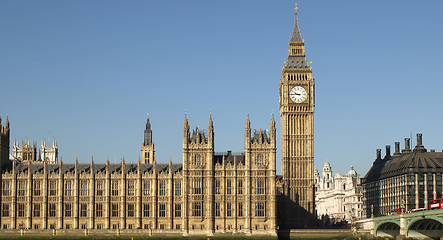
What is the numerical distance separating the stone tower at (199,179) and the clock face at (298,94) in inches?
986

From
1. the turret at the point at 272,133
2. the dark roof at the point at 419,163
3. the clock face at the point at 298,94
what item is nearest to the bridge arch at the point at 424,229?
the turret at the point at 272,133

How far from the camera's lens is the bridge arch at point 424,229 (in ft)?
468

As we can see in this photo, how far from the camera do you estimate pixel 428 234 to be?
145125mm

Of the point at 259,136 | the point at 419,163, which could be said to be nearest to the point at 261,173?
the point at 259,136

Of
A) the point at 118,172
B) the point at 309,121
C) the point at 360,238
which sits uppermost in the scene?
the point at 309,121

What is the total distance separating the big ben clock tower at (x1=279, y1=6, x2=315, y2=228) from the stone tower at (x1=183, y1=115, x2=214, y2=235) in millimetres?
21349

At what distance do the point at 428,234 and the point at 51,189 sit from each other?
7410 centimetres

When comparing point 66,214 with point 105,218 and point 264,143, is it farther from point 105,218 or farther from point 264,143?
point 264,143

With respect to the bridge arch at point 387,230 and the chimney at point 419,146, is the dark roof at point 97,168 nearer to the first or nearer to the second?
the bridge arch at point 387,230

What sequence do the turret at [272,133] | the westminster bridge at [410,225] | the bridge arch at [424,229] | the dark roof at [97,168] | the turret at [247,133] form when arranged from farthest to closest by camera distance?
1. the dark roof at [97,168]
2. the turret at [272,133]
3. the turret at [247,133]
4. the bridge arch at [424,229]
5. the westminster bridge at [410,225]

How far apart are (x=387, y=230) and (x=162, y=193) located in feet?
148

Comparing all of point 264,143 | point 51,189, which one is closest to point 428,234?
point 264,143

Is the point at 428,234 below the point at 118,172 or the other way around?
below

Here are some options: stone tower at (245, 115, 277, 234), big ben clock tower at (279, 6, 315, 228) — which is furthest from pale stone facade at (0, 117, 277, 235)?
big ben clock tower at (279, 6, 315, 228)
